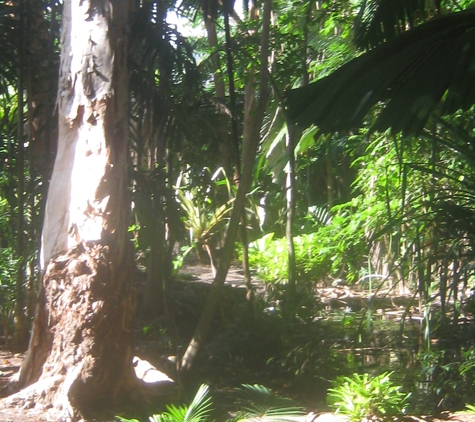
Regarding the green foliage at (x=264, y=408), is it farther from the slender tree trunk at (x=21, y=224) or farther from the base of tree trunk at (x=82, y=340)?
the slender tree trunk at (x=21, y=224)

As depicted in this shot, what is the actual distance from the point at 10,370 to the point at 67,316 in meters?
1.43

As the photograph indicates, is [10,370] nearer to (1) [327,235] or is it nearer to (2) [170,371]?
(2) [170,371]

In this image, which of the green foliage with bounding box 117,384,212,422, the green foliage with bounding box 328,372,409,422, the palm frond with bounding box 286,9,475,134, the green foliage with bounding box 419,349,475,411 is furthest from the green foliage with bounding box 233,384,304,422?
the palm frond with bounding box 286,9,475,134

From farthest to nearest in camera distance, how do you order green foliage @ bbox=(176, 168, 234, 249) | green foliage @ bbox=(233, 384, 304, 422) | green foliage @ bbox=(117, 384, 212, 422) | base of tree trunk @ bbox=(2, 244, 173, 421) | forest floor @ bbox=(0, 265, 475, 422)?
green foliage @ bbox=(176, 168, 234, 249)
base of tree trunk @ bbox=(2, 244, 173, 421)
forest floor @ bbox=(0, 265, 475, 422)
green foliage @ bbox=(233, 384, 304, 422)
green foliage @ bbox=(117, 384, 212, 422)

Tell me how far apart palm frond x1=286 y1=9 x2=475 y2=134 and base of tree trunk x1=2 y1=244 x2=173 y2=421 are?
76.6 inches

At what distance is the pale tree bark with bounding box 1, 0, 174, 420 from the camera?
4.62 m

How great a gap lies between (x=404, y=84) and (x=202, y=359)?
3662 millimetres

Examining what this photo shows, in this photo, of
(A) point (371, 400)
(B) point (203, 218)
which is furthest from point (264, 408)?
(B) point (203, 218)

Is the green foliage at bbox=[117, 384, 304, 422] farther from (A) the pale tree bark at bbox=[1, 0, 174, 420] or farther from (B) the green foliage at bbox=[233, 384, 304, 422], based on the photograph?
(A) the pale tree bark at bbox=[1, 0, 174, 420]

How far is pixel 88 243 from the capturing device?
473cm

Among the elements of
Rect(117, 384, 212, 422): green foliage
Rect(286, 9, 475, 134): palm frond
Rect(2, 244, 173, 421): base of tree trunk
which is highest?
Rect(286, 9, 475, 134): palm frond

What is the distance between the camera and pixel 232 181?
7.77 m

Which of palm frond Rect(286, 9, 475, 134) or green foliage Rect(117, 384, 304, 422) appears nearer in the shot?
palm frond Rect(286, 9, 475, 134)

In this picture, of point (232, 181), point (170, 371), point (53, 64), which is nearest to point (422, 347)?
point (170, 371)
